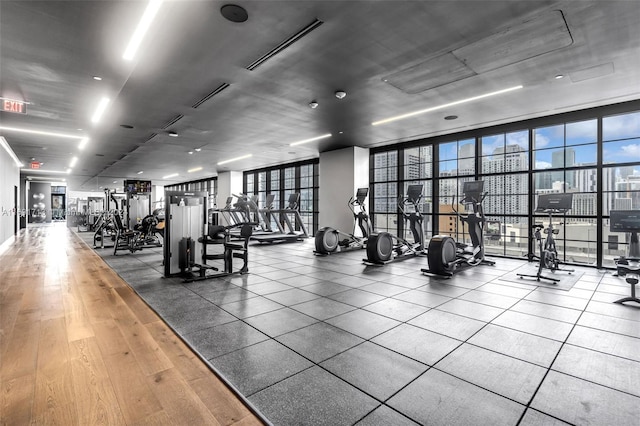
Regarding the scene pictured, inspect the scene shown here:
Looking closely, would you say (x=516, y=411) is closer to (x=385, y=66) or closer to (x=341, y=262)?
(x=385, y=66)

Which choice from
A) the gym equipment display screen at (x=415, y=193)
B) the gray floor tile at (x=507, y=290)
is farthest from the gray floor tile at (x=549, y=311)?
the gym equipment display screen at (x=415, y=193)

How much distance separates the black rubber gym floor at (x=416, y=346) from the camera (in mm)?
1849

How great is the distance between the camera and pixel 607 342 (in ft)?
9.05

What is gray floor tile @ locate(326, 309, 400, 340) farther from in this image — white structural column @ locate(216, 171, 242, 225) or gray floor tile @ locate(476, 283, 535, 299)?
white structural column @ locate(216, 171, 242, 225)

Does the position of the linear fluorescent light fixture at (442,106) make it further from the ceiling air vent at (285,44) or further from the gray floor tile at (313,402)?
the gray floor tile at (313,402)

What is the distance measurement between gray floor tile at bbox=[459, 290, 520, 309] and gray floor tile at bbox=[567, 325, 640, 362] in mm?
834

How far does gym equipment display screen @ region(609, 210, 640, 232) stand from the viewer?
4880 mm

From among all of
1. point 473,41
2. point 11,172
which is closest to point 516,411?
point 473,41

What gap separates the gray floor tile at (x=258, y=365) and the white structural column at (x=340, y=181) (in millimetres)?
7512

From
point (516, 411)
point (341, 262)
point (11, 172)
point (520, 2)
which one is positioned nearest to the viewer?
point (516, 411)

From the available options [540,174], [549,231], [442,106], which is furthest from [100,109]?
[540,174]

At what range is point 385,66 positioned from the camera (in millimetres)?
4355

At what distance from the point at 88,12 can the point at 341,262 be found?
566cm

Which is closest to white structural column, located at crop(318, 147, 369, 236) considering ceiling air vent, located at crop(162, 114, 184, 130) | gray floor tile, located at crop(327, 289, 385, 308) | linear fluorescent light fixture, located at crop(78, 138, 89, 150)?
ceiling air vent, located at crop(162, 114, 184, 130)
